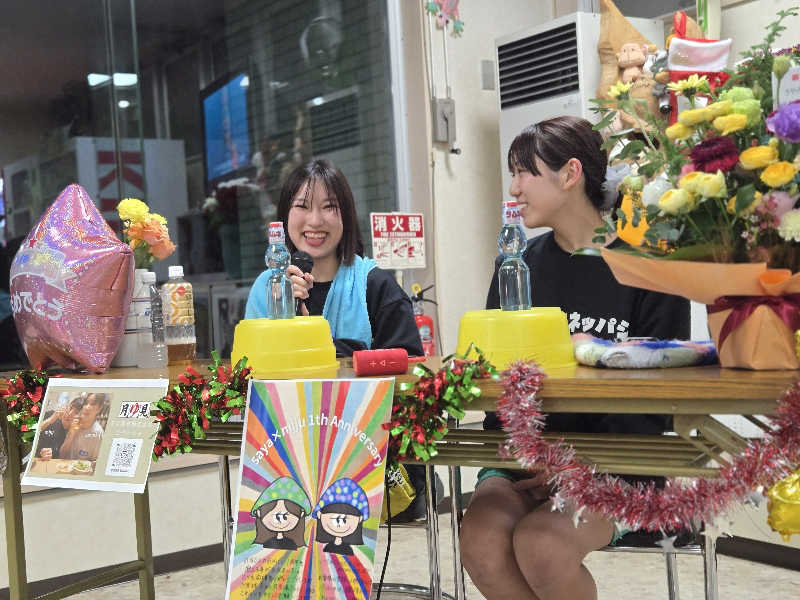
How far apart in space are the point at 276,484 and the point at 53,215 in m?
0.97

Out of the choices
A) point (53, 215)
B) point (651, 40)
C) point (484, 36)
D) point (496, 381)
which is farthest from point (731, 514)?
point (484, 36)

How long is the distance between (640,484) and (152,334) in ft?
Answer: 4.31

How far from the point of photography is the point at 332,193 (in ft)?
7.80

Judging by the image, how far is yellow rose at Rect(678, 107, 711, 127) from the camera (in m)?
1.27

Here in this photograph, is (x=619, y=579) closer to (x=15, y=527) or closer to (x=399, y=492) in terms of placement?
(x=399, y=492)

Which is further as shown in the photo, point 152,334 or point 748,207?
point 152,334

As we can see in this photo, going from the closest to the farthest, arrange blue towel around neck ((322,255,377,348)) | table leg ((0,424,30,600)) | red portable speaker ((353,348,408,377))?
red portable speaker ((353,348,408,377)), table leg ((0,424,30,600)), blue towel around neck ((322,255,377,348))

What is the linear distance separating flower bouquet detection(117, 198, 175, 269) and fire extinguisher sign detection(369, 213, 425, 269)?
5.29 feet

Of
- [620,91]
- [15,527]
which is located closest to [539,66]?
[620,91]

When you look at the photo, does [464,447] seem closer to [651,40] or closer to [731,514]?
[731,514]

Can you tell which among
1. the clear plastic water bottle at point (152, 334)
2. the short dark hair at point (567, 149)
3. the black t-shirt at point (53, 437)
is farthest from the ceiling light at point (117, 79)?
the short dark hair at point (567, 149)

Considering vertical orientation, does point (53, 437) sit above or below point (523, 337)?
below

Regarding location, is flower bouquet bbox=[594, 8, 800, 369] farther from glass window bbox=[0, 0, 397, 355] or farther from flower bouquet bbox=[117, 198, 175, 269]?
glass window bbox=[0, 0, 397, 355]

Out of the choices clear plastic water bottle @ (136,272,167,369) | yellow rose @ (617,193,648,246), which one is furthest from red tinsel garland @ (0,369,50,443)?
yellow rose @ (617,193,648,246)
